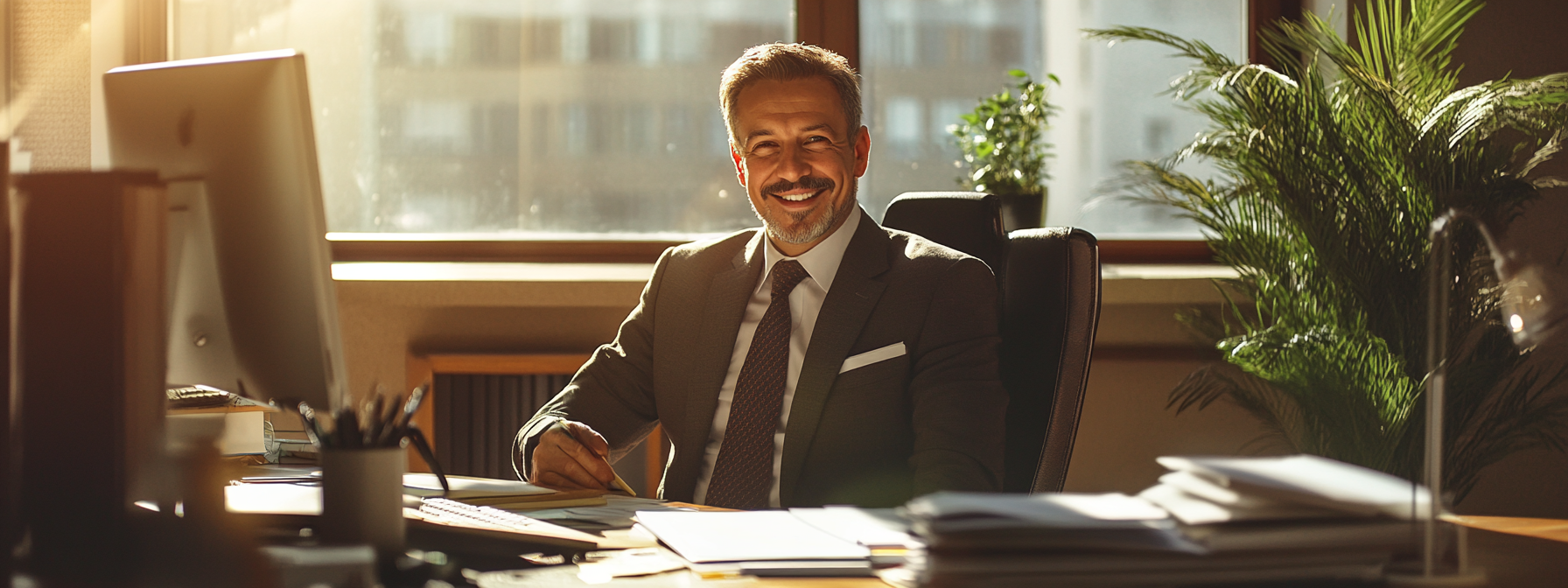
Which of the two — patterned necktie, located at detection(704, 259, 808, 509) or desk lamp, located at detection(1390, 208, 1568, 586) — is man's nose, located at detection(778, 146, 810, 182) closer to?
patterned necktie, located at detection(704, 259, 808, 509)

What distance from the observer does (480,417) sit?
3074 millimetres

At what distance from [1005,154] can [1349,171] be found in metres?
0.87

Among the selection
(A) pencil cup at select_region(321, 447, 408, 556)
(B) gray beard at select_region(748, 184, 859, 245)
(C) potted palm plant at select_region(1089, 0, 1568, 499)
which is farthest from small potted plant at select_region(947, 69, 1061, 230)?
(A) pencil cup at select_region(321, 447, 408, 556)

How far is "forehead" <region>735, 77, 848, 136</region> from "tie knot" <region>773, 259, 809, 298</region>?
0.75 ft

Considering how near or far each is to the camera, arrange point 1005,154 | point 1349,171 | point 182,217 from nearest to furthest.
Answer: point 182,217
point 1349,171
point 1005,154

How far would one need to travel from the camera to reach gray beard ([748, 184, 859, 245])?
1.78 m

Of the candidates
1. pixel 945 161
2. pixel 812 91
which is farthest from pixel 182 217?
pixel 945 161

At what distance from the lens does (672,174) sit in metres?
3.29

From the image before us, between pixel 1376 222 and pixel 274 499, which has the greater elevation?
pixel 1376 222

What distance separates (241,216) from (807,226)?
89 cm

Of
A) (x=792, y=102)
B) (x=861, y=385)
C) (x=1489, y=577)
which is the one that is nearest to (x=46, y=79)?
(x=792, y=102)

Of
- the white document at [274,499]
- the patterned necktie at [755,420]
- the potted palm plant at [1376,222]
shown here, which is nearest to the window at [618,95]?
the potted palm plant at [1376,222]

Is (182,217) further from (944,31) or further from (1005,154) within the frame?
(944,31)

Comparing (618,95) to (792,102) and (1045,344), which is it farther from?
(1045,344)
